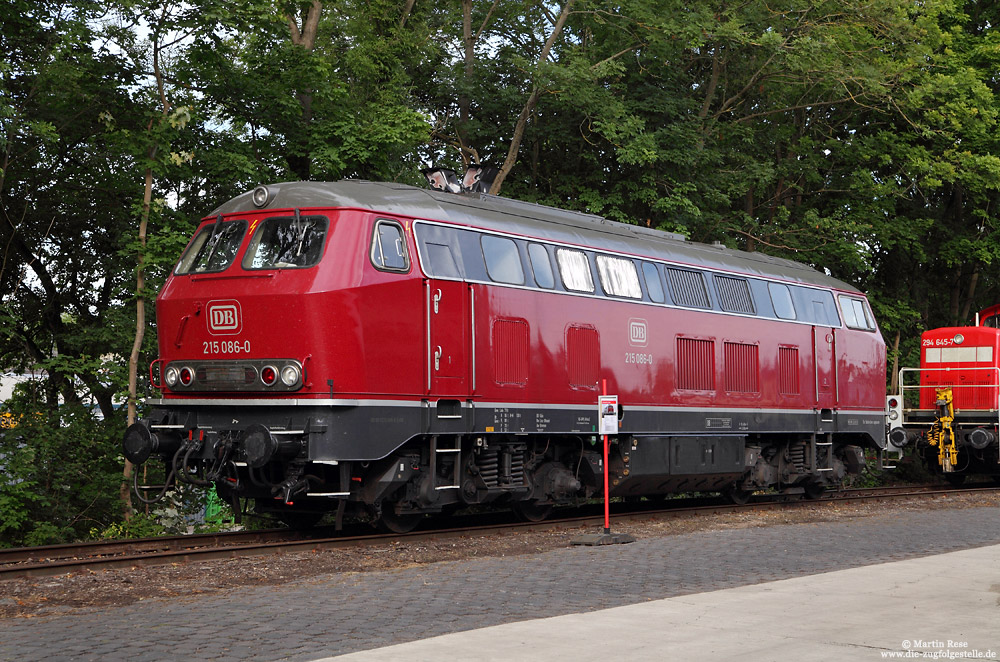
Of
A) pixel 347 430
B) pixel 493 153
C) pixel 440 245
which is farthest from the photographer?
pixel 493 153

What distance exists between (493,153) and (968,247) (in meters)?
15.2

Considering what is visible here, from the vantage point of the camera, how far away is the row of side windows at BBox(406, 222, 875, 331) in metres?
13.3

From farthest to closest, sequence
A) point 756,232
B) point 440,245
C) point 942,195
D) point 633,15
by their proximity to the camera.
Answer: point 942,195 → point 756,232 → point 633,15 → point 440,245

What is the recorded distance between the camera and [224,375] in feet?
40.9

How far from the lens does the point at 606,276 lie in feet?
51.8

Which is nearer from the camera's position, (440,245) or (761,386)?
(440,245)

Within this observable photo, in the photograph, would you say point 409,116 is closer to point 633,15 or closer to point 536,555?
point 633,15

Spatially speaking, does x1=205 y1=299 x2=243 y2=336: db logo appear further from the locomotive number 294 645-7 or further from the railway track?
the railway track

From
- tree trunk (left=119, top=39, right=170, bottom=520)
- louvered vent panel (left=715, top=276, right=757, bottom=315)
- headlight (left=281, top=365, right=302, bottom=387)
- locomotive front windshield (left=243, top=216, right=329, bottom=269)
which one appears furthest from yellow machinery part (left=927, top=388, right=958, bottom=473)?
headlight (left=281, top=365, right=302, bottom=387)

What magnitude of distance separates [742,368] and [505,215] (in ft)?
20.1

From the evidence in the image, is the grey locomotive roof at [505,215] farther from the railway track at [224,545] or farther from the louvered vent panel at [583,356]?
the railway track at [224,545]

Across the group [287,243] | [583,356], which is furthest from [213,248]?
[583,356]

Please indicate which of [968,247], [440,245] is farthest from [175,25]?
[968,247]

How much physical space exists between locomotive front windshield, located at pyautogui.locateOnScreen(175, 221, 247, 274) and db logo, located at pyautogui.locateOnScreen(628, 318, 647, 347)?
6066 millimetres
